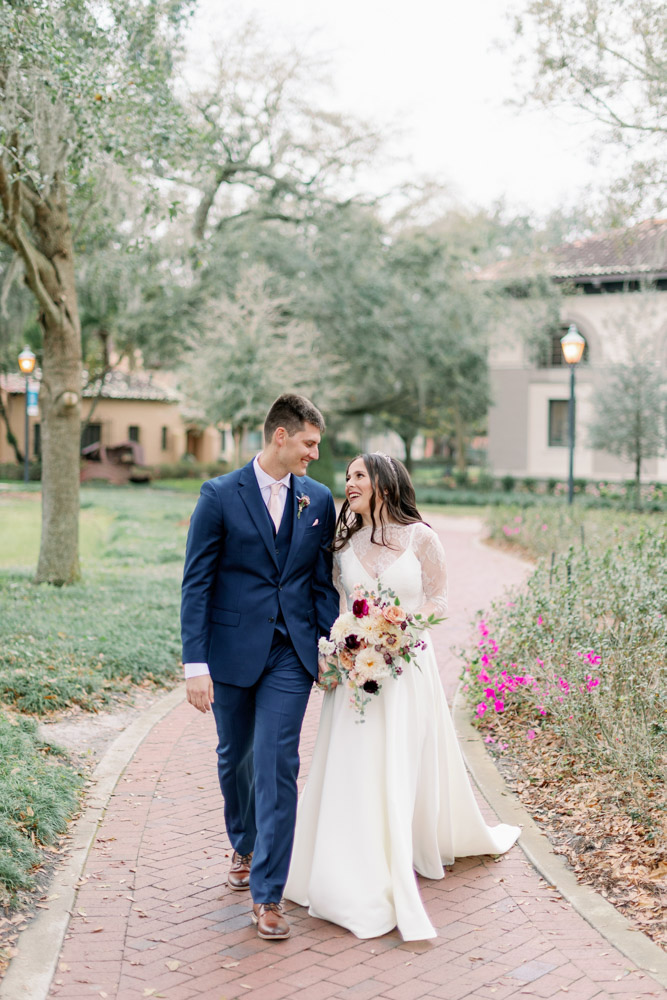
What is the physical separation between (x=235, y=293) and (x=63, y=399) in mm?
15980

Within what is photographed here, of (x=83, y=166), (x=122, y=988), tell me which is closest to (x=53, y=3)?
(x=83, y=166)

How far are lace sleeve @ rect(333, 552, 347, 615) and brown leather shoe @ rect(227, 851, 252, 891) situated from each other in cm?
117

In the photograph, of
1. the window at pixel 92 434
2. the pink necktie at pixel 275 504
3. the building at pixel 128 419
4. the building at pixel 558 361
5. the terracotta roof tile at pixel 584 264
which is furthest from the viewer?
the window at pixel 92 434

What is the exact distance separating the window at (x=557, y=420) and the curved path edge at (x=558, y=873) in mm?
30137

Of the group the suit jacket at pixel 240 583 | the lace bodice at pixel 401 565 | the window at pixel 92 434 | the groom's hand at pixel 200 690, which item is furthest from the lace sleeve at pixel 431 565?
the window at pixel 92 434

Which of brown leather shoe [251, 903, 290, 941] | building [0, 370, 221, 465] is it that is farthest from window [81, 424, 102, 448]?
brown leather shoe [251, 903, 290, 941]

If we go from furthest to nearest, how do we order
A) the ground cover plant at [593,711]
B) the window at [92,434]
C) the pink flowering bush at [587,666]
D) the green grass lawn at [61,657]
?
the window at [92,434], the pink flowering bush at [587,666], the green grass lawn at [61,657], the ground cover plant at [593,711]

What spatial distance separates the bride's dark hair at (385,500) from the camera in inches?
165

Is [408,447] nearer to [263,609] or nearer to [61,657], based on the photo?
[61,657]

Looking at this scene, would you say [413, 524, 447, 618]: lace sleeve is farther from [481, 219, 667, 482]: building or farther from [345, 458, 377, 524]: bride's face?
[481, 219, 667, 482]: building

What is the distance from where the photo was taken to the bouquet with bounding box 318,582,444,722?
3895 millimetres

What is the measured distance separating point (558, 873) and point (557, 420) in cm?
3254

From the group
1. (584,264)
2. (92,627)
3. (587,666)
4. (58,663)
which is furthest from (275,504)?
(584,264)

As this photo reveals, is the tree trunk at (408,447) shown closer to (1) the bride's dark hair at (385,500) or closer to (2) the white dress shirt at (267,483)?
(1) the bride's dark hair at (385,500)
